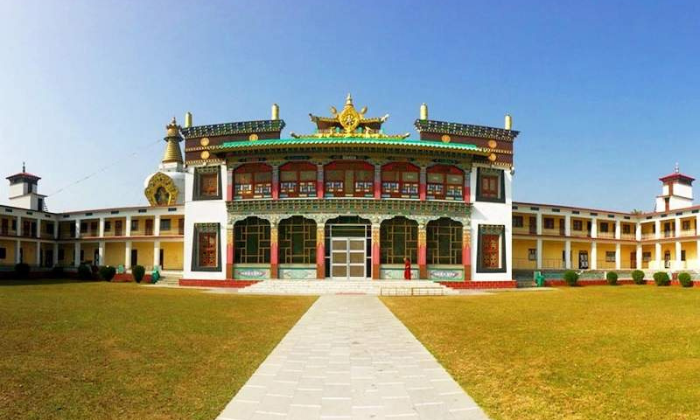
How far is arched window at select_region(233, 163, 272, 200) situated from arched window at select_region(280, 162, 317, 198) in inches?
44.8

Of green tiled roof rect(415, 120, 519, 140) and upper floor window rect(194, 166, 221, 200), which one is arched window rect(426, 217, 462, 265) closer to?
green tiled roof rect(415, 120, 519, 140)

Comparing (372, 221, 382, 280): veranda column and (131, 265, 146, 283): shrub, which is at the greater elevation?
(372, 221, 382, 280): veranda column

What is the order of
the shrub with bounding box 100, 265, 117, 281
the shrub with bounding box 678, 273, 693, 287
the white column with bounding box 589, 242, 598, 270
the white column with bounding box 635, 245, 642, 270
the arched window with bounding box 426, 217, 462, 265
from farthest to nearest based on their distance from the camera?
the white column with bounding box 635, 245, 642, 270
the white column with bounding box 589, 242, 598, 270
the shrub with bounding box 100, 265, 117, 281
the shrub with bounding box 678, 273, 693, 287
the arched window with bounding box 426, 217, 462, 265

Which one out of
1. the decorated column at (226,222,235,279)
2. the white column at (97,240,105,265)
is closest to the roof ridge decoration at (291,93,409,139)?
the decorated column at (226,222,235,279)

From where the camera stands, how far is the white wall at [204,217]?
110 feet

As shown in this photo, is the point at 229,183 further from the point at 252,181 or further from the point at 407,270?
the point at 407,270

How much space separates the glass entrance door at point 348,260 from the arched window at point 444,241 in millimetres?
4633

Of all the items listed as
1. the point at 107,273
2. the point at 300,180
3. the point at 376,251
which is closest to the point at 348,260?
the point at 376,251

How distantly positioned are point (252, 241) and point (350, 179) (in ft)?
26.7

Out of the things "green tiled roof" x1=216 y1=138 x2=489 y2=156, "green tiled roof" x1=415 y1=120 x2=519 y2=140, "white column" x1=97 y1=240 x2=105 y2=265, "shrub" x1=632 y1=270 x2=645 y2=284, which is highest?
"green tiled roof" x1=415 y1=120 x2=519 y2=140

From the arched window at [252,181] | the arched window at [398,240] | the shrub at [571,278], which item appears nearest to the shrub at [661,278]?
the shrub at [571,278]

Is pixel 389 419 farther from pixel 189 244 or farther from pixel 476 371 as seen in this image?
pixel 189 244

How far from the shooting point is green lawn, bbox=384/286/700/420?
22.5 feet

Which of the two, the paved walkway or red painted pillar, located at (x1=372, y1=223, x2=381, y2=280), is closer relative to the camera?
the paved walkway
